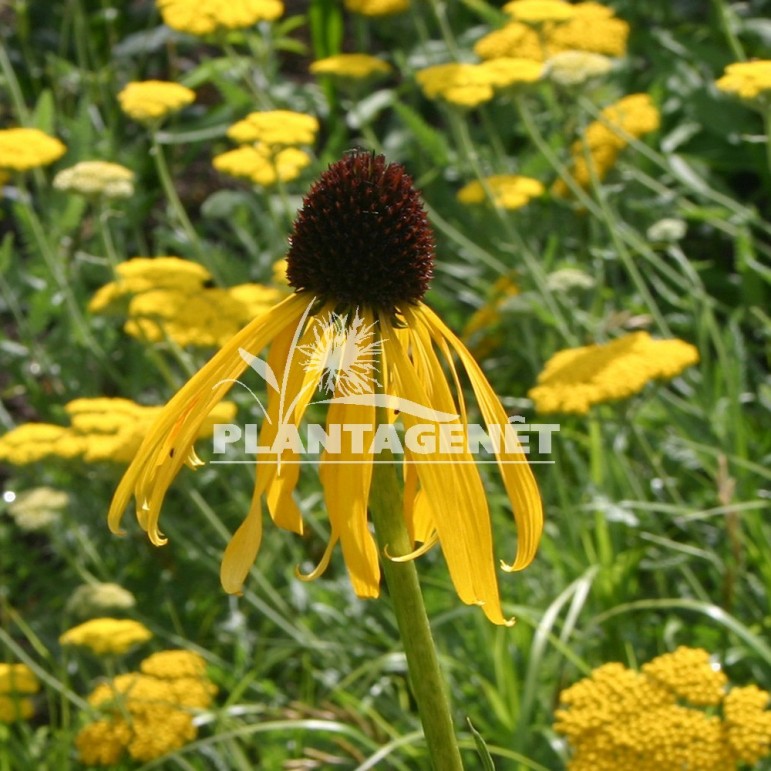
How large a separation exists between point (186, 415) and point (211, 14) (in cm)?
226

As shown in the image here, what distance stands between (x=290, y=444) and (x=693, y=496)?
2.11 metres

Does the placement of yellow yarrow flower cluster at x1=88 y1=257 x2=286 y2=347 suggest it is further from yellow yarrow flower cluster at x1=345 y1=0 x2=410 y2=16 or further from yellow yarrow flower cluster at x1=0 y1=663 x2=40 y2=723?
yellow yarrow flower cluster at x1=345 y1=0 x2=410 y2=16

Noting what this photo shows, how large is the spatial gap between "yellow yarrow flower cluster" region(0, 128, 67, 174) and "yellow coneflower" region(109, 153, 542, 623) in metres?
1.99

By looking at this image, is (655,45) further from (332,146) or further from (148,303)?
(148,303)

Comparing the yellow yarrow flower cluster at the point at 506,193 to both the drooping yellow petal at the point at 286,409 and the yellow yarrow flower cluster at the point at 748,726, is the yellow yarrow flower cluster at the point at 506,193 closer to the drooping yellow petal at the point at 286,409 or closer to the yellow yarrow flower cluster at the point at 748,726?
the yellow yarrow flower cluster at the point at 748,726

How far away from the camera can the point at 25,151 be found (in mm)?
3404

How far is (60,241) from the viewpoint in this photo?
4.42m

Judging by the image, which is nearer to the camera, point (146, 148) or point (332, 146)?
point (332, 146)

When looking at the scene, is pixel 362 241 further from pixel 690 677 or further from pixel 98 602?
pixel 98 602

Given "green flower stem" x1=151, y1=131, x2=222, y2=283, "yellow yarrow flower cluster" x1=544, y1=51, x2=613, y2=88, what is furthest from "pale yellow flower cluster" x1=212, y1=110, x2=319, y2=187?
"yellow yarrow flower cluster" x1=544, y1=51, x2=613, y2=88

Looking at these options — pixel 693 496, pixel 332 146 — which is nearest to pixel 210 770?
pixel 693 496

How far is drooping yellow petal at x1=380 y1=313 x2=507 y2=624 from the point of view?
4.37ft

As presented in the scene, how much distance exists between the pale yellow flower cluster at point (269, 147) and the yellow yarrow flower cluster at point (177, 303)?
26cm

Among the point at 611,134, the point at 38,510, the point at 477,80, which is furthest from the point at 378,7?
the point at 38,510
